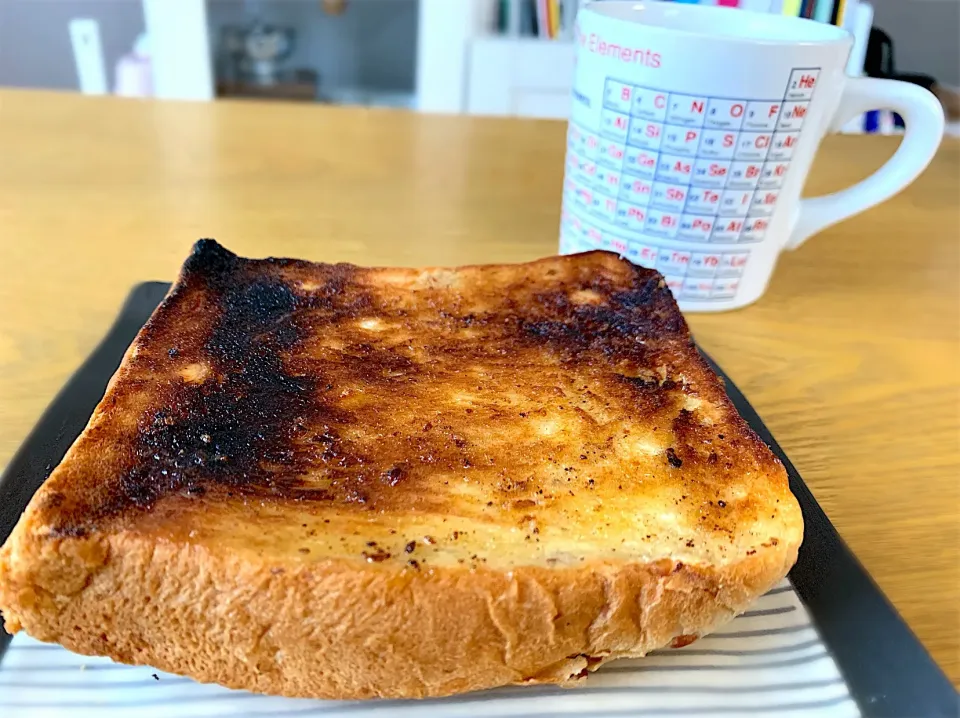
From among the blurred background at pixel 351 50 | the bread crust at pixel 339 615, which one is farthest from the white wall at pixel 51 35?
the bread crust at pixel 339 615

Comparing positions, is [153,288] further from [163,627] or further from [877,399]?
[877,399]

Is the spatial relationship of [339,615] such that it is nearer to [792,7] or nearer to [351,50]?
[792,7]

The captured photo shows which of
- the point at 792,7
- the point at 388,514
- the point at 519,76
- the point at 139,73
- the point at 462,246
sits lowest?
the point at 139,73

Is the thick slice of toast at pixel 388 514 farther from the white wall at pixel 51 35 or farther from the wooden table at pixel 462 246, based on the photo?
the white wall at pixel 51 35

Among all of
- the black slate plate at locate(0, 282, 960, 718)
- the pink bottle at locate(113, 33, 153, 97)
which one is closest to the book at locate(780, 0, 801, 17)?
the black slate plate at locate(0, 282, 960, 718)

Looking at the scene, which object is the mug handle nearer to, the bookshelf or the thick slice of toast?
the thick slice of toast

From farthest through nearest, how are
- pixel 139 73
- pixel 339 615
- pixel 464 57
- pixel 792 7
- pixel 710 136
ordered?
pixel 139 73
pixel 464 57
pixel 792 7
pixel 710 136
pixel 339 615

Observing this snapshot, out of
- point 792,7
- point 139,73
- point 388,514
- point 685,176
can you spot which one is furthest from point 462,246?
point 139,73

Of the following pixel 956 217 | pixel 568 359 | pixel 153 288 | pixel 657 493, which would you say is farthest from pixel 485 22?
pixel 657 493
